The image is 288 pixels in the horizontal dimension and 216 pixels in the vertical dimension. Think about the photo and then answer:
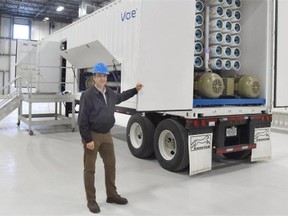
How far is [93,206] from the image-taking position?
11.4 ft

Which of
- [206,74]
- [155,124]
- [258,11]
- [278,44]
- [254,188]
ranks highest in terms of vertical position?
[258,11]

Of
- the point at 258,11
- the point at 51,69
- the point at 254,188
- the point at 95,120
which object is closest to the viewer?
the point at 95,120

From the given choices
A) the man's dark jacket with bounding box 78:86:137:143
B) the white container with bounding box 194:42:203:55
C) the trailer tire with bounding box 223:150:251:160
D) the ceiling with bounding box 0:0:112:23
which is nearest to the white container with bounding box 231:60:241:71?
the white container with bounding box 194:42:203:55

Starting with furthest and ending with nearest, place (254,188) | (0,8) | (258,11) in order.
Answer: (0,8) → (258,11) → (254,188)

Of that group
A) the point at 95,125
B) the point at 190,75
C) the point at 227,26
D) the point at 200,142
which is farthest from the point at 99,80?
the point at 227,26

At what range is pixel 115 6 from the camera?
5918 mm

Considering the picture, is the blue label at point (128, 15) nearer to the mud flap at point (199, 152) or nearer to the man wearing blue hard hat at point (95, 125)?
the man wearing blue hard hat at point (95, 125)

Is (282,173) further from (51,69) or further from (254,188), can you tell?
(51,69)

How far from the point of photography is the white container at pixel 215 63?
19.0 feet

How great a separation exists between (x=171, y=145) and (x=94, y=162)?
215cm

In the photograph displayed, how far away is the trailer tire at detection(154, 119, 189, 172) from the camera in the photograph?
16.2ft

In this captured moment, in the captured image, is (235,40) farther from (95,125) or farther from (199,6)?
(95,125)

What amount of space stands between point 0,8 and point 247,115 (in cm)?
2458

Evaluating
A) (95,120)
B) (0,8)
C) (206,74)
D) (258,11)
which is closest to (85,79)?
(206,74)
